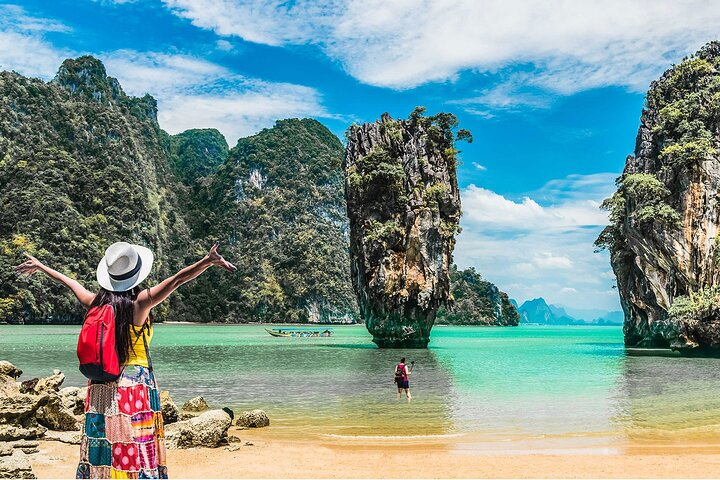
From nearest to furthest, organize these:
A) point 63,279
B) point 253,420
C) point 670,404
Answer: point 63,279 → point 253,420 → point 670,404

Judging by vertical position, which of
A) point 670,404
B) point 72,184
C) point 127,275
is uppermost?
point 72,184

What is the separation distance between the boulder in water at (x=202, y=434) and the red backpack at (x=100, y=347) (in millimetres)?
6616

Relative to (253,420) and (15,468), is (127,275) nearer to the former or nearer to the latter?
(15,468)

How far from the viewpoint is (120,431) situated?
4.05 metres

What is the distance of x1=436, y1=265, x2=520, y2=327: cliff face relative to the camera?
440 feet

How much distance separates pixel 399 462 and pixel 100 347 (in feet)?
21.1

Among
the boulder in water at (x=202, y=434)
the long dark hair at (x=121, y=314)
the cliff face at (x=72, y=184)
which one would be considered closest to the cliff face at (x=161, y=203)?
the cliff face at (x=72, y=184)

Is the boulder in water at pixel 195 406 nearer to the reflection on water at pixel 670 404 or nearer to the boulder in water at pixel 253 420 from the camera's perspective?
the boulder in water at pixel 253 420

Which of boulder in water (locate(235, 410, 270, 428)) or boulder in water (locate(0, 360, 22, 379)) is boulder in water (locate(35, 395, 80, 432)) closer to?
boulder in water (locate(235, 410, 270, 428))

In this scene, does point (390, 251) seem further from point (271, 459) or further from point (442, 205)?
point (271, 459)

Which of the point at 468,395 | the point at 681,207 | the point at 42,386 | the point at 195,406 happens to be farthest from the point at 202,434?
the point at 681,207

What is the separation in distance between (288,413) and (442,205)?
2781 cm

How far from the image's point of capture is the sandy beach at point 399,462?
8.45 metres

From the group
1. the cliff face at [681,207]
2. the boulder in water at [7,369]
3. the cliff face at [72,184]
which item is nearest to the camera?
the boulder in water at [7,369]
